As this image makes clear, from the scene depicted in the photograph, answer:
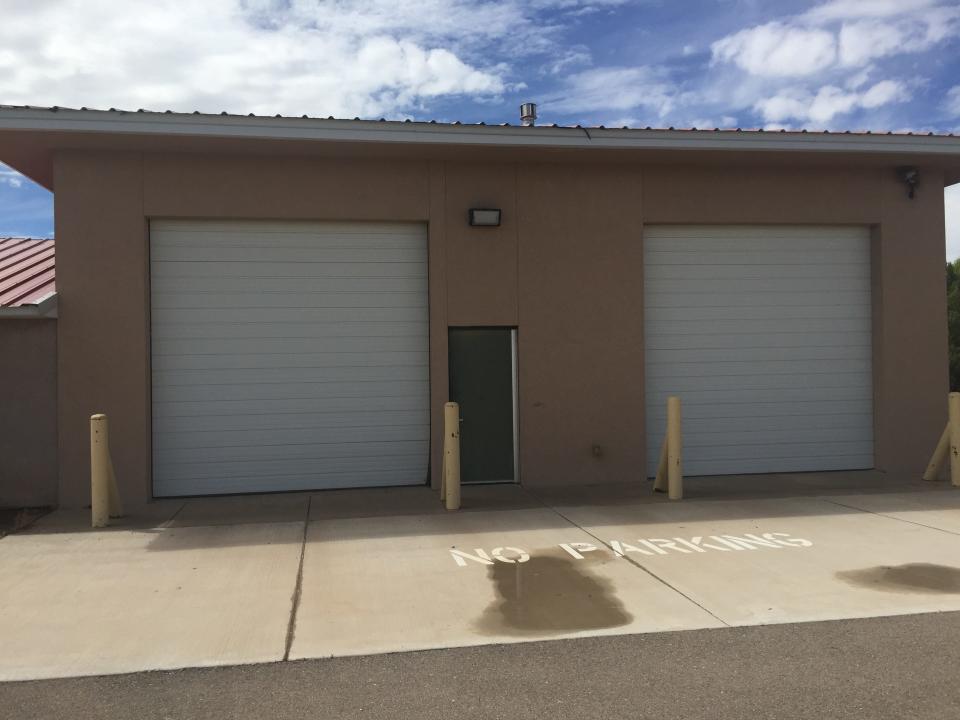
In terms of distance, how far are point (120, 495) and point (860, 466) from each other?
1005 centimetres

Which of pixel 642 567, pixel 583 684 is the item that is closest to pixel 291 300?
pixel 642 567

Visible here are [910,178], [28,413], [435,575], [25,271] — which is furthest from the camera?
[910,178]

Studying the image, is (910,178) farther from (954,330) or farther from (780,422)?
(954,330)

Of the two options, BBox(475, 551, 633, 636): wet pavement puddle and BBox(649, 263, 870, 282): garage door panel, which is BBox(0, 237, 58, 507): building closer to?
BBox(475, 551, 633, 636): wet pavement puddle

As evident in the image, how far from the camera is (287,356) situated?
10.8m

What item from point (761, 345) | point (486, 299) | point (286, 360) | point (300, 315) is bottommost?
point (286, 360)

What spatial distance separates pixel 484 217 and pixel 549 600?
6.02 metres

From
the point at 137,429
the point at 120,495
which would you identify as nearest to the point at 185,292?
the point at 137,429

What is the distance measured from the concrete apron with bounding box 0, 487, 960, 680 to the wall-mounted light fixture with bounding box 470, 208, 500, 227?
143 inches

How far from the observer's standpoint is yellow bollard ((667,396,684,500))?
9.88m

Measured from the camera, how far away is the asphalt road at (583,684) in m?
4.18

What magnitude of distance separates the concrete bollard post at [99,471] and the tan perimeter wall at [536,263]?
1.38 metres

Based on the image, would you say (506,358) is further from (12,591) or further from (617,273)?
(12,591)

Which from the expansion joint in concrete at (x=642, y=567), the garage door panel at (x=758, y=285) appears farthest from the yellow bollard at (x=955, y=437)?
the expansion joint in concrete at (x=642, y=567)
